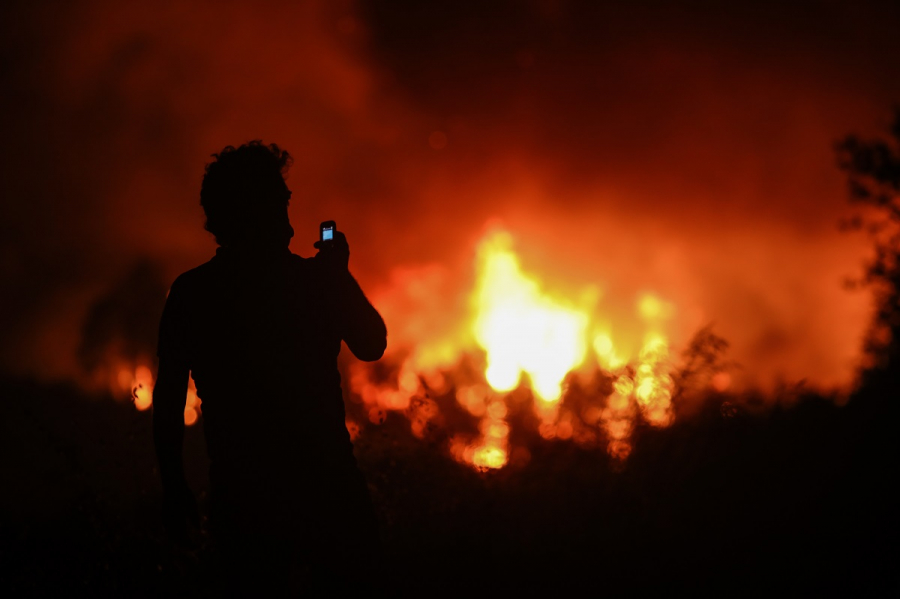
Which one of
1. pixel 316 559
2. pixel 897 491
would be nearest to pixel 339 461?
pixel 316 559

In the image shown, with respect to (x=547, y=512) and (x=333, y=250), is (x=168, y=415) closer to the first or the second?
(x=333, y=250)

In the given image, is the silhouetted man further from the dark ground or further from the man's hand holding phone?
the dark ground

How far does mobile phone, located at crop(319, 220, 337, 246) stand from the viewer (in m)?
2.89

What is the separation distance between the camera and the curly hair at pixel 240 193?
267 centimetres

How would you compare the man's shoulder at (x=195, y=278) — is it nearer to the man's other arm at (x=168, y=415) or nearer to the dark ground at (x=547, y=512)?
the man's other arm at (x=168, y=415)

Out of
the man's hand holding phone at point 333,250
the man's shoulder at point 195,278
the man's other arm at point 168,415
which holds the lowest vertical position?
the man's other arm at point 168,415

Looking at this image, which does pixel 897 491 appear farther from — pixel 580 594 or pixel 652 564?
pixel 580 594

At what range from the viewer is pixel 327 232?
2.98 metres

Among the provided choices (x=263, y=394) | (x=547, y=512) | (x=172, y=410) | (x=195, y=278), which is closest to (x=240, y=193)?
(x=195, y=278)

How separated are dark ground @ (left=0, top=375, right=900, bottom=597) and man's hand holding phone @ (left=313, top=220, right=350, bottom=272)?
3.16m

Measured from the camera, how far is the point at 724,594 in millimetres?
5293

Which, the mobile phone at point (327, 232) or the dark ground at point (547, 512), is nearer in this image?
the mobile phone at point (327, 232)

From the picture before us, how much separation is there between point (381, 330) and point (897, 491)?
6.21 metres

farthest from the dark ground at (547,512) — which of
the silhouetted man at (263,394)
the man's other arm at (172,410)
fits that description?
the silhouetted man at (263,394)
